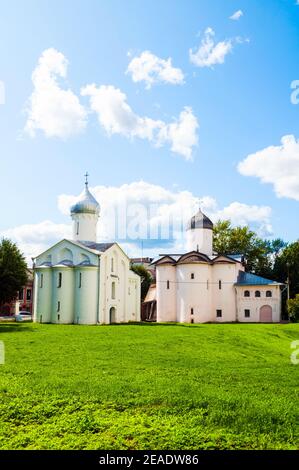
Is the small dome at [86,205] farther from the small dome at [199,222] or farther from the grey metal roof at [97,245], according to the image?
the small dome at [199,222]

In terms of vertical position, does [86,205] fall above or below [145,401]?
above

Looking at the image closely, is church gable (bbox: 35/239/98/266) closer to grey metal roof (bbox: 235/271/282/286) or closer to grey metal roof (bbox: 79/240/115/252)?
grey metal roof (bbox: 79/240/115/252)

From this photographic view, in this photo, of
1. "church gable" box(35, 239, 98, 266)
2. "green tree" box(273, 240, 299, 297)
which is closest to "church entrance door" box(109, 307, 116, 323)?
"church gable" box(35, 239, 98, 266)

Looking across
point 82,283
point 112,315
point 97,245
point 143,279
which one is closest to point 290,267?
point 143,279

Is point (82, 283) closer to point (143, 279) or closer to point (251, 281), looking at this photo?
point (251, 281)

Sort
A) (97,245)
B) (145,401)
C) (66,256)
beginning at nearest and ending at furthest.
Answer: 1. (145,401)
2. (66,256)
3. (97,245)

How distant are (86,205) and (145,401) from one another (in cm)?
3236

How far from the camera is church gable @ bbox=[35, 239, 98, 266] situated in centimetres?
3638

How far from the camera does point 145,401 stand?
9023 millimetres

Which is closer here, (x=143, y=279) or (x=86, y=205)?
(x=86, y=205)

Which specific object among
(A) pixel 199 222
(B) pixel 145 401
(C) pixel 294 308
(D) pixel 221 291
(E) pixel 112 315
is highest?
(A) pixel 199 222

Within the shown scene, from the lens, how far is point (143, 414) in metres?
8.22

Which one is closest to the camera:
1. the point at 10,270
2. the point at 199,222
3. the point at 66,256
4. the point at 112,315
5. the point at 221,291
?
the point at 10,270
